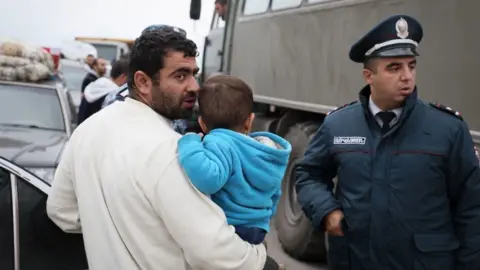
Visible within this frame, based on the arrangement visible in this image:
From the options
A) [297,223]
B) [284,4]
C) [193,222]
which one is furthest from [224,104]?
[284,4]

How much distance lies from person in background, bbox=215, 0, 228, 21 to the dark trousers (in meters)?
6.46

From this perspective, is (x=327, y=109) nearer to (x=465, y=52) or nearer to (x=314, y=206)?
(x=465, y=52)

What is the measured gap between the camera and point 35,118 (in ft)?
19.0

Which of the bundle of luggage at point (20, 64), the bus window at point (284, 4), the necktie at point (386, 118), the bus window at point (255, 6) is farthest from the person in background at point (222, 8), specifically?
the necktie at point (386, 118)

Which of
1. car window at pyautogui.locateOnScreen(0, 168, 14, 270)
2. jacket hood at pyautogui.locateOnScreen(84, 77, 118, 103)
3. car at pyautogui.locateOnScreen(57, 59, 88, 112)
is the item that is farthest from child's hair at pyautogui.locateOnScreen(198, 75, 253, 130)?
car at pyautogui.locateOnScreen(57, 59, 88, 112)

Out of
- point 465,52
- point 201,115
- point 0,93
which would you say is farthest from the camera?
point 0,93

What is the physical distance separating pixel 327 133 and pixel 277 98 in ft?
12.2

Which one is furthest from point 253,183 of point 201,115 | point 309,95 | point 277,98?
point 277,98

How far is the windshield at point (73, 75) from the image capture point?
46.4ft

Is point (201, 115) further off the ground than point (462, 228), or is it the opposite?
point (201, 115)

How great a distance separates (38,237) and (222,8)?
19.9 feet

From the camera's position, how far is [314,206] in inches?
106

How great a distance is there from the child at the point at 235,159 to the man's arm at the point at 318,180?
0.69 meters

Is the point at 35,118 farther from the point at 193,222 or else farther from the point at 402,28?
the point at 193,222
